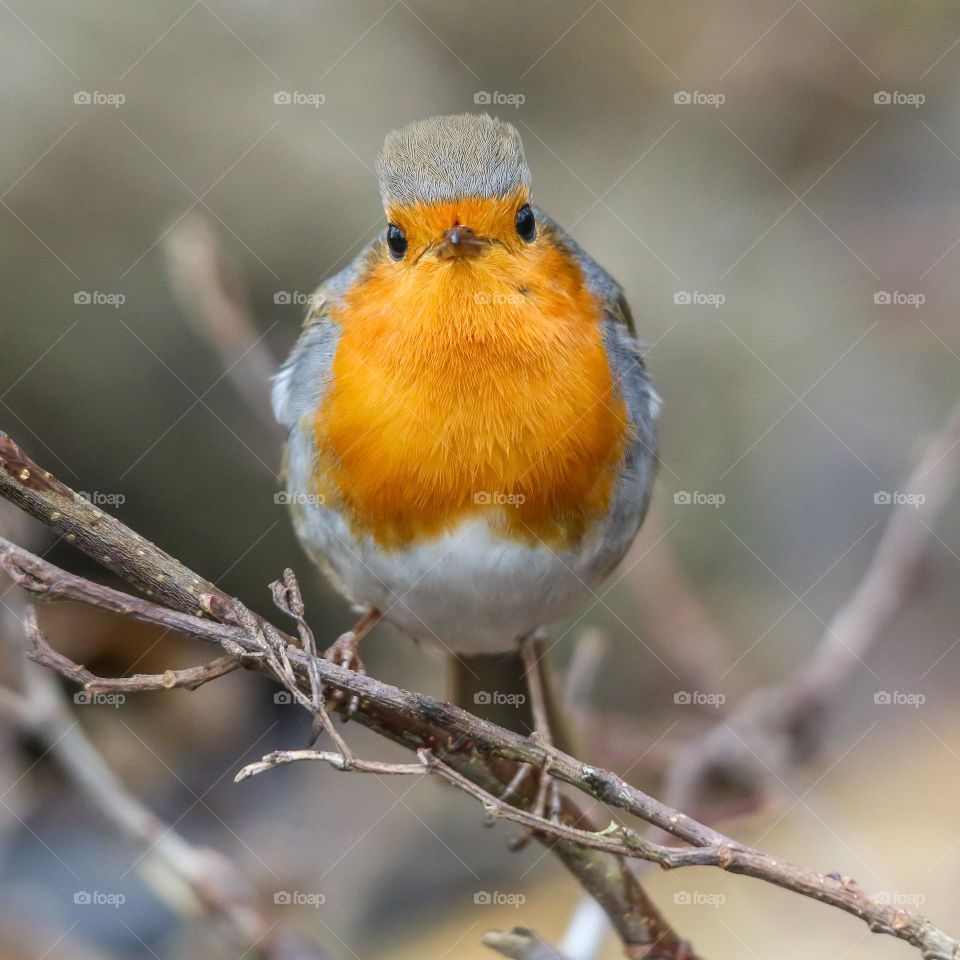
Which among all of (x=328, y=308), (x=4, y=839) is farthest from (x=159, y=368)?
(x=4, y=839)

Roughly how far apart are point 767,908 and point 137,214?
13.4 feet

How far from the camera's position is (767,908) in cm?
479

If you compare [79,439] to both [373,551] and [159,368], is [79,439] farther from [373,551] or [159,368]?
[373,551]
